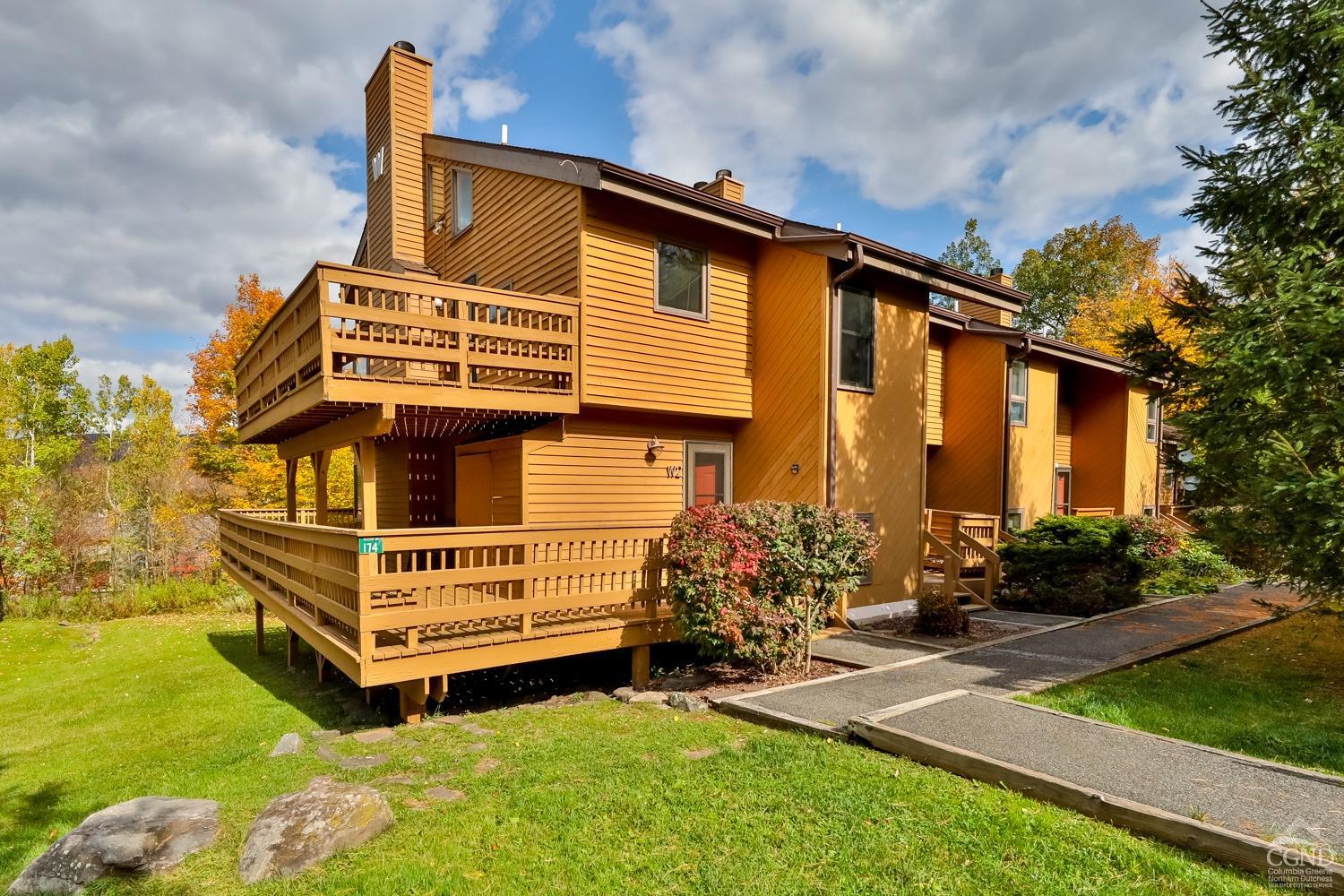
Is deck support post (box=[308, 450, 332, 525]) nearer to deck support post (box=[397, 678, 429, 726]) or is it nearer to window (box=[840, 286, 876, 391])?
deck support post (box=[397, 678, 429, 726])

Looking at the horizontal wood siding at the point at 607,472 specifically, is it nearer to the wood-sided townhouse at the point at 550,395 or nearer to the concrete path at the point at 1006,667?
the wood-sided townhouse at the point at 550,395

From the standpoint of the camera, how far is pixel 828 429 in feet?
33.7

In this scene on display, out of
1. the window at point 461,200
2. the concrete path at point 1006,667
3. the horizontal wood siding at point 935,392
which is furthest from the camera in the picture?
the horizontal wood siding at point 935,392

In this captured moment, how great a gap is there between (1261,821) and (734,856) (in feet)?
10.3

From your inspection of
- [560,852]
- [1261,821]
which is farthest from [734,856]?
[1261,821]

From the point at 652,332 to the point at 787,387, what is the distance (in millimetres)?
2501

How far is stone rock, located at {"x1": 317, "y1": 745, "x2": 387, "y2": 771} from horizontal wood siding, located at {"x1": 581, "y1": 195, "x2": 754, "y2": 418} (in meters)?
5.13

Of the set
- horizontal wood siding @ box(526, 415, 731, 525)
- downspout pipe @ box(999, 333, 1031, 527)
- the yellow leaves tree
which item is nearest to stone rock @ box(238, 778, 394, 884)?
horizontal wood siding @ box(526, 415, 731, 525)

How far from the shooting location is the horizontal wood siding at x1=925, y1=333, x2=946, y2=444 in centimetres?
1627

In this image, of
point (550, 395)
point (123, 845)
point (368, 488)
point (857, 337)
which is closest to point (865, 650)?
point (857, 337)

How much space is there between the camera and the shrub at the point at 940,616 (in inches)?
386

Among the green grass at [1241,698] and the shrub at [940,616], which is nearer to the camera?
the green grass at [1241,698]

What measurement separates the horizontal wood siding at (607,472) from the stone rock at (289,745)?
3.66 metres

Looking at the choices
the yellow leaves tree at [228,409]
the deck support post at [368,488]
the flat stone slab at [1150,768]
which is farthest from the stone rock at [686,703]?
the yellow leaves tree at [228,409]
